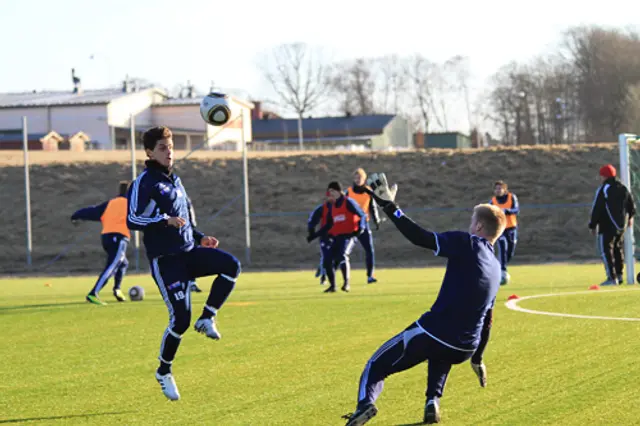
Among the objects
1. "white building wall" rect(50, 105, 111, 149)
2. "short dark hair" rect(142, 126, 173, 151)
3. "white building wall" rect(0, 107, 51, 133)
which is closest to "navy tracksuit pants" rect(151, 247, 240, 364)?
"short dark hair" rect(142, 126, 173, 151)

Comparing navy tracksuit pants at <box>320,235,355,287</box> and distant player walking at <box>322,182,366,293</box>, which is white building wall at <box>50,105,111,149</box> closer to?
distant player walking at <box>322,182,366,293</box>

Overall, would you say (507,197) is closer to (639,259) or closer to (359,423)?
(639,259)

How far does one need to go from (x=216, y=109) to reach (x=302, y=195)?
111 ft

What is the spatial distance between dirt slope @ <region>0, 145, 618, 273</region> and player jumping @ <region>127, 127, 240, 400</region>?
26037 millimetres

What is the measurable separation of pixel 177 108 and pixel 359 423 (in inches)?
3278

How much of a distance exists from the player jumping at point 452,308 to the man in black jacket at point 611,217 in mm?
12848

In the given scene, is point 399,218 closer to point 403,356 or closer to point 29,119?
point 403,356

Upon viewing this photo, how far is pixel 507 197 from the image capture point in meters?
21.2

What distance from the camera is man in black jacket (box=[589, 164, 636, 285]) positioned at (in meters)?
19.1

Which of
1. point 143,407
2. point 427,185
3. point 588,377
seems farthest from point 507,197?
point 427,185

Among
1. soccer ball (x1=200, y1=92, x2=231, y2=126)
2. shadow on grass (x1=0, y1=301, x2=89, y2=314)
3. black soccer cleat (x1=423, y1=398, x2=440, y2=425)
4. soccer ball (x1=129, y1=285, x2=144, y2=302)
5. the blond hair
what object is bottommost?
shadow on grass (x1=0, y1=301, x2=89, y2=314)

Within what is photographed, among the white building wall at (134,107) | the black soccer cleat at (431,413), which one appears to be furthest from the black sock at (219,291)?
the white building wall at (134,107)

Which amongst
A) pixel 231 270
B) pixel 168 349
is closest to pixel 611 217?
pixel 231 270

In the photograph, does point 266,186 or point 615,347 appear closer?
point 615,347
